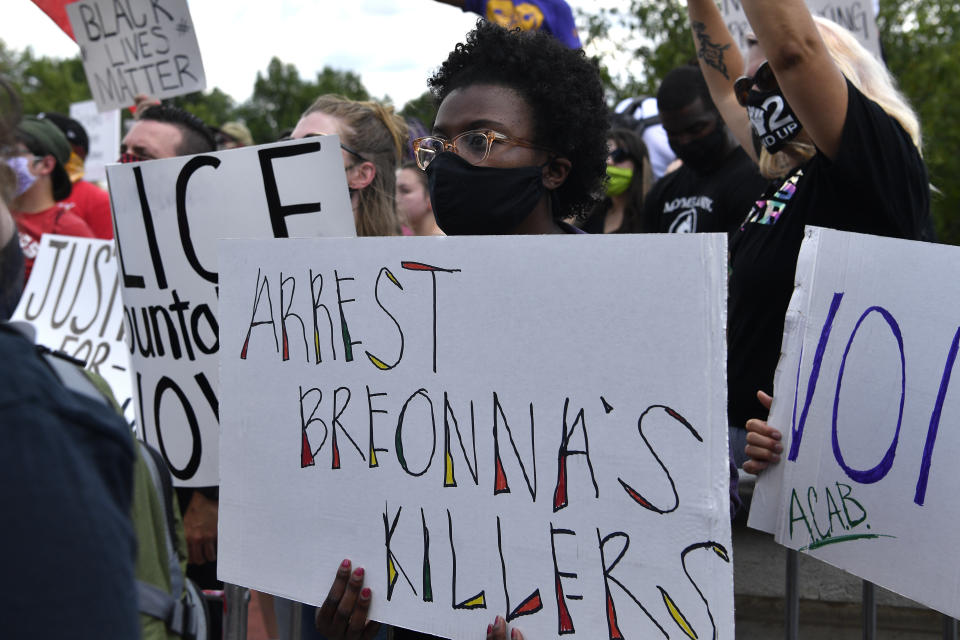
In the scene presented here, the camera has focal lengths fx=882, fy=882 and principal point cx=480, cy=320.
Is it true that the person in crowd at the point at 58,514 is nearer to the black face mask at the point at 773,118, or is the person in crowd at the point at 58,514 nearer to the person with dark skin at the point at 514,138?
the person with dark skin at the point at 514,138

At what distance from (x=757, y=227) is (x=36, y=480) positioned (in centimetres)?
209

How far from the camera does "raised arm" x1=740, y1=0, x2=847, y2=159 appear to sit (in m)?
1.96

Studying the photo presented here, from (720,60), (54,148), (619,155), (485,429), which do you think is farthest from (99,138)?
(485,429)

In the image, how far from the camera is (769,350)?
2.49 metres

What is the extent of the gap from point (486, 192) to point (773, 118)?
3.09ft

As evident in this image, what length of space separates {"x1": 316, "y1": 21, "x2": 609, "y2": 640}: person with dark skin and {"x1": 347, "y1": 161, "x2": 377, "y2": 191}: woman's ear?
0.79 m

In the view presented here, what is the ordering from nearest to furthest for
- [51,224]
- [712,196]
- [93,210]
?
[712,196] < [51,224] < [93,210]

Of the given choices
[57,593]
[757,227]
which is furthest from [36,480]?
[757,227]

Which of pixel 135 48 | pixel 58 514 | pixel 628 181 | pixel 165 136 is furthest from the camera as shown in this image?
pixel 628 181

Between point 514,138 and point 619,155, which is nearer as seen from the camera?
point 514,138

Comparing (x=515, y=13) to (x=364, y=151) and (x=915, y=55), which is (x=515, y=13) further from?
(x=915, y=55)

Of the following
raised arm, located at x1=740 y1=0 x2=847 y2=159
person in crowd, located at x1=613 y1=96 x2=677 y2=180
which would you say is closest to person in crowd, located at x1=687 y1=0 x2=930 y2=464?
raised arm, located at x1=740 y1=0 x2=847 y2=159

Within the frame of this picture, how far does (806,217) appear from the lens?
226cm

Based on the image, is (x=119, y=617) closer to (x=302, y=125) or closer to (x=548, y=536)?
(x=548, y=536)
